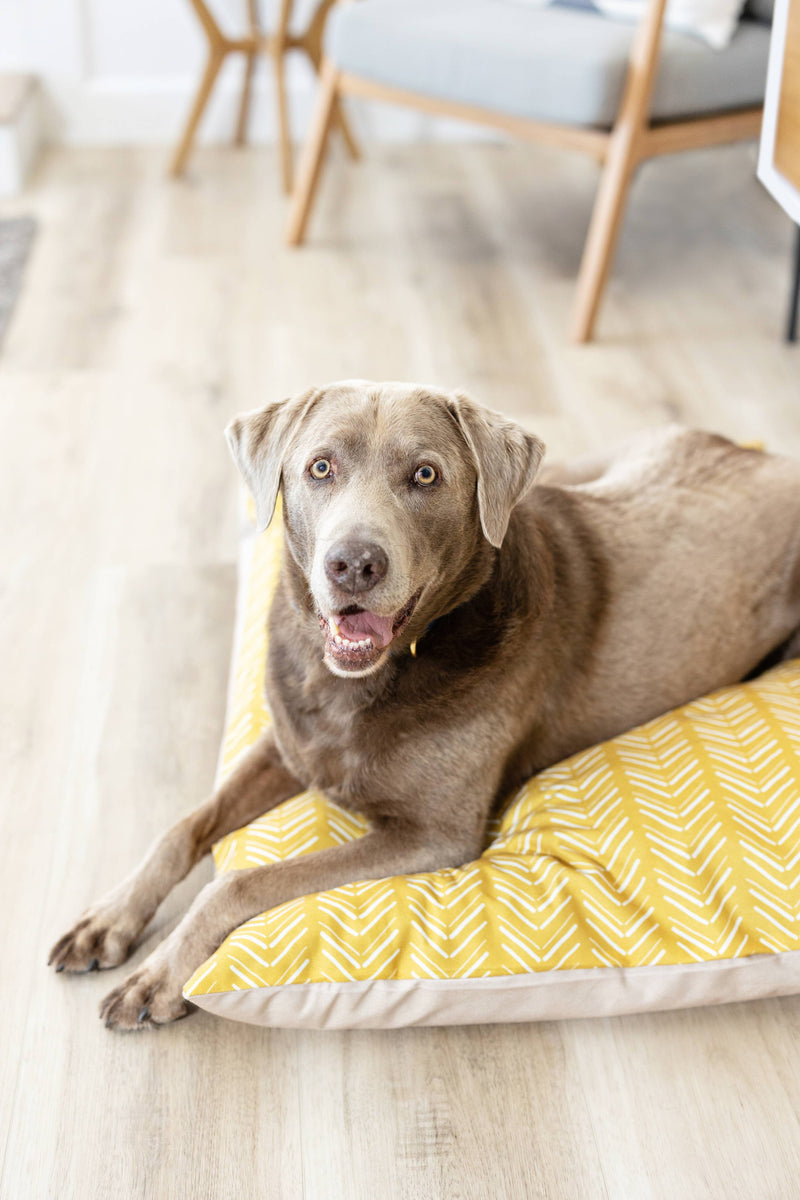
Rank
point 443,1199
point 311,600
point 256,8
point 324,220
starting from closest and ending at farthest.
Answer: point 443,1199, point 311,600, point 324,220, point 256,8

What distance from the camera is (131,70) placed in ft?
16.1

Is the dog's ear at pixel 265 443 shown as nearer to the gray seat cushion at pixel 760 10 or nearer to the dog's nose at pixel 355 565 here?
the dog's nose at pixel 355 565

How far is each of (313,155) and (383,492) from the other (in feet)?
9.49

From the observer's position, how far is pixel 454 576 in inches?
65.7

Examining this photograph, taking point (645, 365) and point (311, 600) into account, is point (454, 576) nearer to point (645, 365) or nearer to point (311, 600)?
point (311, 600)

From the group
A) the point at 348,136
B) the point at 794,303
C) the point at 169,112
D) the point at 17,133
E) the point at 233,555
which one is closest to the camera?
the point at 233,555

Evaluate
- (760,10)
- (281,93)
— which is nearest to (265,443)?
(760,10)

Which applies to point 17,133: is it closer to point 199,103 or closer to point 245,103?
point 199,103

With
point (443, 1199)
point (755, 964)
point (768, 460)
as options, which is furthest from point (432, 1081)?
point (768, 460)

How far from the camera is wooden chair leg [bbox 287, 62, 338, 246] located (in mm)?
3912

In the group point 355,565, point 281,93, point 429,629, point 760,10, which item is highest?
point 760,10

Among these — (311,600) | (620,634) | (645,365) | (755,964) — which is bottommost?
(645,365)

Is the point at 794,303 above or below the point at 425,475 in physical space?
below

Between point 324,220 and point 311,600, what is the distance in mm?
3079
